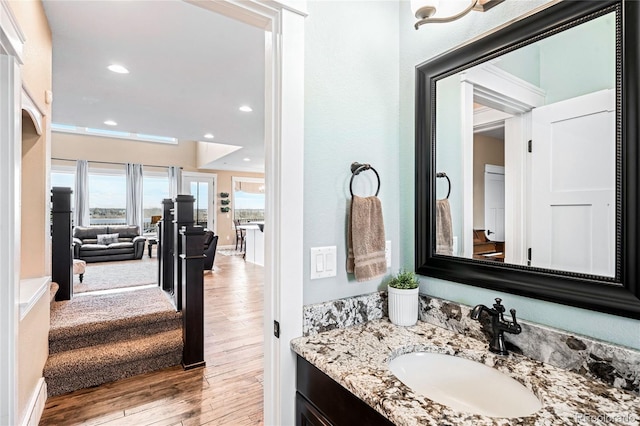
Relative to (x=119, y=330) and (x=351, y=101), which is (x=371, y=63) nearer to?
(x=351, y=101)

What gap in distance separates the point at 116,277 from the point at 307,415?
5380 mm

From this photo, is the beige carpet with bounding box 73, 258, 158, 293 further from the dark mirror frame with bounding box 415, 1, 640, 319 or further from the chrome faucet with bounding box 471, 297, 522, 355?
the chrome faucet with bounding box 471, 297, 522, 355

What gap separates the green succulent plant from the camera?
1.29m

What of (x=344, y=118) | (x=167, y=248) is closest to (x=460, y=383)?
(x=344, y=118)

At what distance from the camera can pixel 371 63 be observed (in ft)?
4.46

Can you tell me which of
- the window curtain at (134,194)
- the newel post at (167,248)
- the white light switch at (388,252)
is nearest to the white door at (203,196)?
the window curtain at (134,194)

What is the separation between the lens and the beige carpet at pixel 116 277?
14.8 ft

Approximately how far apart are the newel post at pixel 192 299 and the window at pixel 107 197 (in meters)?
8.30

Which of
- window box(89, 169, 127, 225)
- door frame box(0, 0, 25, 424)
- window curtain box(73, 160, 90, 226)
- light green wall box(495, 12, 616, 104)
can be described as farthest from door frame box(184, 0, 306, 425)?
window box(89, 169, 127, 225)

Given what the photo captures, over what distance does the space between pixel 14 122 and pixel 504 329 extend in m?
1.95

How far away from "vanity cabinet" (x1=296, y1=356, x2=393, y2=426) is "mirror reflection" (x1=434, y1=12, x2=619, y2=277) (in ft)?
2.21

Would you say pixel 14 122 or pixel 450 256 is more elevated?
pixel 14 122

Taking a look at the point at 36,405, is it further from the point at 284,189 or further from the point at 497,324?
the point at 497,324

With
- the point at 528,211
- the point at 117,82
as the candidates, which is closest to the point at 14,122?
the point at 528,211
